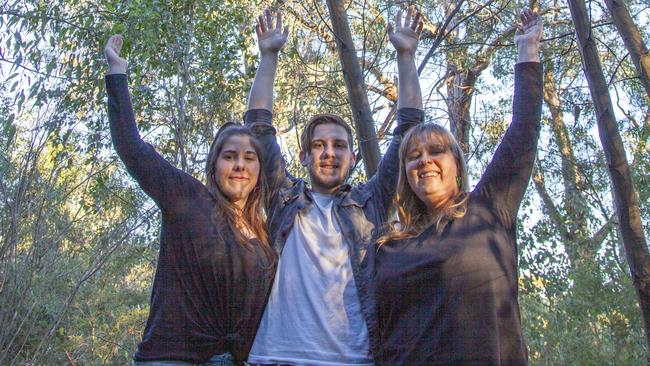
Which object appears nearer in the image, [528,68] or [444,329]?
[444,329]

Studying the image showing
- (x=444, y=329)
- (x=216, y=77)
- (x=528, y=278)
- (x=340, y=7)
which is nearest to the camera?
(x=444, y=329)

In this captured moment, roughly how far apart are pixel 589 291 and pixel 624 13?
3038mm

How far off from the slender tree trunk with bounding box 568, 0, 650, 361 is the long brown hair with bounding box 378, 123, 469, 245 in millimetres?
2089

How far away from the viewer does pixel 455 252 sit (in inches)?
81.0

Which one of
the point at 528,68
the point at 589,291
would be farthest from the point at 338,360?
the point at 589,291

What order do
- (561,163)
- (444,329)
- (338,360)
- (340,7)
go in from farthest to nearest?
(561,163), (340,7), (338,360), (444,329)

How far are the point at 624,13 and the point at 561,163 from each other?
534 centimetres

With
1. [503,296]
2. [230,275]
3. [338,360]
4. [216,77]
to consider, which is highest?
[216,77]

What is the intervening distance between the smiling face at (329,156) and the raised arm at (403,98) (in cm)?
17

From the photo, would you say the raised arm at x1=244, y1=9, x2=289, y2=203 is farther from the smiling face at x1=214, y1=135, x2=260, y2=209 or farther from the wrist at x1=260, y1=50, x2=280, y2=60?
the smiling face at x1=214, y1=135, x2=260, y2=209

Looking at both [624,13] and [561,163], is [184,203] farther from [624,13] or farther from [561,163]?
[561,163]

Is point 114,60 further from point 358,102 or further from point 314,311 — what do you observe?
point 358,102

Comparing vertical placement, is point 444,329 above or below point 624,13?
below

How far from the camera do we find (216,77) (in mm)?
6285
